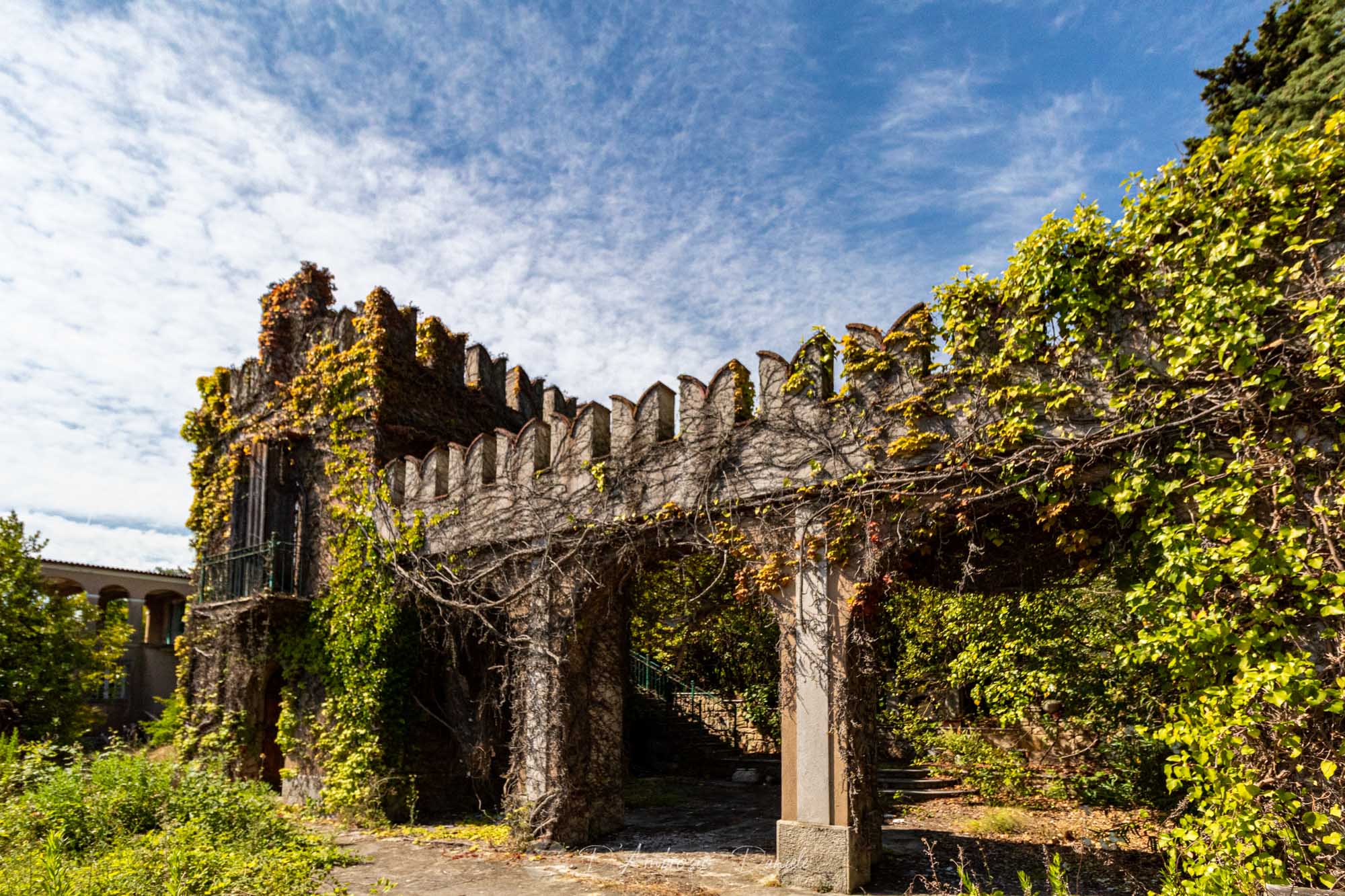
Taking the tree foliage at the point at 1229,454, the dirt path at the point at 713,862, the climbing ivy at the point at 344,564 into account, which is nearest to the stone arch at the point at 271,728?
the climbing ivy at the point at 344,564

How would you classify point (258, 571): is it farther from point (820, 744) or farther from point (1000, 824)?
point (1000, 824)

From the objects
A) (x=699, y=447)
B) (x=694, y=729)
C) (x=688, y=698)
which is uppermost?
(x=699, y=447)

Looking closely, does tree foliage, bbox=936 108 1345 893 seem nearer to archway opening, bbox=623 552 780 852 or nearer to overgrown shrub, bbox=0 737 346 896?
archway opening, bbox=623 552 780 852

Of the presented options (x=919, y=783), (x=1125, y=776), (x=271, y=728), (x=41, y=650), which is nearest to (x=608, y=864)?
(x=1125, y=776)

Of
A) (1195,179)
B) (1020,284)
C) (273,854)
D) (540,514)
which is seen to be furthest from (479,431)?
(1195,179)

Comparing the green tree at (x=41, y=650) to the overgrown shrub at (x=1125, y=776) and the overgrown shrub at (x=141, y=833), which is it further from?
the overgrown shrub at (x=1125, y=776)

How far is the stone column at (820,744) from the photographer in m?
7.05

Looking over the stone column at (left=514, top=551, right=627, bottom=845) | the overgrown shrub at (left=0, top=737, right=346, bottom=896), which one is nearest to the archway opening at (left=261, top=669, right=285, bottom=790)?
the overgrown shrub at (left=0, top=737, right=346, bottom=896)

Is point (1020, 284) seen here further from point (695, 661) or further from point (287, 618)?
point (695, 661)

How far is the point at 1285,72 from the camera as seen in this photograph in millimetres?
14164

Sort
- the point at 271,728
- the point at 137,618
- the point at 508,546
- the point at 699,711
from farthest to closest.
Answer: the point at 137,618
the point at 699,711
the point at 271,728
the point at 508,546

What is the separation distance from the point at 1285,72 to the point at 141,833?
1925cm

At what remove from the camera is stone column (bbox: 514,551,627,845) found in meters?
9.22

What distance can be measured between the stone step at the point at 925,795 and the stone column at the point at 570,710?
4.13 meters
